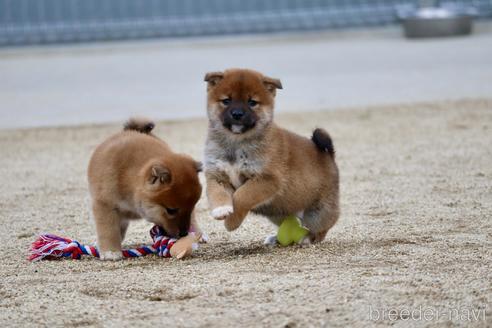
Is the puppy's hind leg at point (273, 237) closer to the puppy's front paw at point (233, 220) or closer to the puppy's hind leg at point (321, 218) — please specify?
the puppy's hind leg at point (321, 218)

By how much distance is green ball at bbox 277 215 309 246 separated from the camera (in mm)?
5977

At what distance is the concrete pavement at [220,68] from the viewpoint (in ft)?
38.7

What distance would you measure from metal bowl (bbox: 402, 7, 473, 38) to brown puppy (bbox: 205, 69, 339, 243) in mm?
9487

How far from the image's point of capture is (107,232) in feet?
19.0

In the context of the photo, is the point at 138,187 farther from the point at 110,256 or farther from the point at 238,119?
the point at 238,119

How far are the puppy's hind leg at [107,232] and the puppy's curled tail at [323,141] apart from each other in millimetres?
1248

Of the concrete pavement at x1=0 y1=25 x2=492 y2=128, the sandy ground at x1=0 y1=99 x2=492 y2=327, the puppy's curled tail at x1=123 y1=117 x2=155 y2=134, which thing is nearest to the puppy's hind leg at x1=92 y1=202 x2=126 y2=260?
the sandy ground at x1=0 y1=99 x2=492 y2=327

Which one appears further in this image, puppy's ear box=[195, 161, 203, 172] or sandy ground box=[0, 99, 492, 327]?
puppy's ear box=[195, 161, 203, 172]

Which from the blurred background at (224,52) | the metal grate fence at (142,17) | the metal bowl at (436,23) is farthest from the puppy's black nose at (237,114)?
the metal bowl at (436,23)

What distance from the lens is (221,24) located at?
1530cm

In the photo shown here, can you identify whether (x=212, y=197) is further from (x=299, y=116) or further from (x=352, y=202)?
(x=299, y=116)

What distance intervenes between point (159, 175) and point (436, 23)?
10.4 metres

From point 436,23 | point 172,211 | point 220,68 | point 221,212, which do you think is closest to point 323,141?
point 221,212

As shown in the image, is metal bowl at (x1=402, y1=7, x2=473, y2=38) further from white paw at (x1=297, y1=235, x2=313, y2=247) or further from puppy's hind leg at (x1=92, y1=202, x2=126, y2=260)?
puppy's hind leg at (x1=92, y1=202, x2=126, y2=260)
